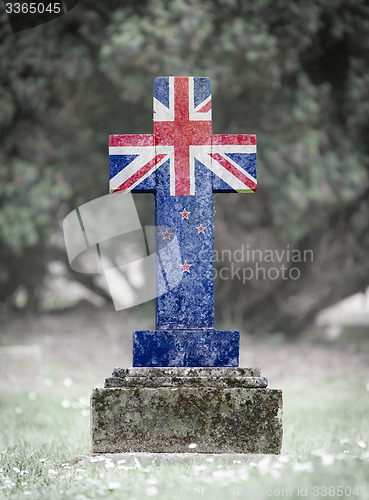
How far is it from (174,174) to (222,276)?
687 cm

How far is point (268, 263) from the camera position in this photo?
34.2ft

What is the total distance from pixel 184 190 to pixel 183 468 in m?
1.74

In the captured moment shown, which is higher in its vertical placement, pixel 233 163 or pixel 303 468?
pixel 233 163

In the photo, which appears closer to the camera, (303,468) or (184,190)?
(303,468)

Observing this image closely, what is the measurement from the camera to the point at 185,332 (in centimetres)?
373

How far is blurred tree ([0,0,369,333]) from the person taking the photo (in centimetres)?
828

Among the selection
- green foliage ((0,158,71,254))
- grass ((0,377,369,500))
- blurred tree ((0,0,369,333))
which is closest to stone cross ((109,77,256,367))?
grass ((0,377,369,500))

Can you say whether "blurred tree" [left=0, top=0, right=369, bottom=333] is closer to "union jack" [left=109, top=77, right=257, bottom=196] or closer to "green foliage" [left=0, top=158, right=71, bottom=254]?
"green foliage" [left=0, top=158, right=71, bottom=254]

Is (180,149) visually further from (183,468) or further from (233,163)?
(183,468)

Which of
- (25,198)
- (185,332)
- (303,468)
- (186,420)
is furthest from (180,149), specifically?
(25,198)

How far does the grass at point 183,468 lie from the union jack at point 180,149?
1761 millimetres

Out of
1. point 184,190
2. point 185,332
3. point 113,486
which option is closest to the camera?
point 113,486

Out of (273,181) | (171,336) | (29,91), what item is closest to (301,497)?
(171,336)

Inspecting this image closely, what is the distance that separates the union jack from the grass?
5.78 ft
